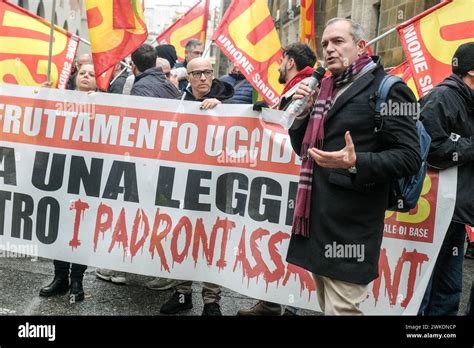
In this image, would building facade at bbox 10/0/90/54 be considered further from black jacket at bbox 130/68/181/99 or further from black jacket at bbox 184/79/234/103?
black jacket at bbox 184/79/234/103

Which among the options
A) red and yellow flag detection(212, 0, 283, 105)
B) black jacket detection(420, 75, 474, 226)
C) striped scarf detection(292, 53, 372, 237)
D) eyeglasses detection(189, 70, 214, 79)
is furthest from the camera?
red and yellow flag detection(212, 0, 283, 105)

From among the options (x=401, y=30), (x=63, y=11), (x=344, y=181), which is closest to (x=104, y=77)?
(x=401, y=30)

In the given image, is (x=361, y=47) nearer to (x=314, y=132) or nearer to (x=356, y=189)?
(x=314, y=132)

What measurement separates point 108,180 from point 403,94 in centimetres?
247

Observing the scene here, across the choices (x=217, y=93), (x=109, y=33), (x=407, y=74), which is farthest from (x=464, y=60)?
(x=109, y=33)

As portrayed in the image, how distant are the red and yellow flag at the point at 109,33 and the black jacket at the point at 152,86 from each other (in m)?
0.23

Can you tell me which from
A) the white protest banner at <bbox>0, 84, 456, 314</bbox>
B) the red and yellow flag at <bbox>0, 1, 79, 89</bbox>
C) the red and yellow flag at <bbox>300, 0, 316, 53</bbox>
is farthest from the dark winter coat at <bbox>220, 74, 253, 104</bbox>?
the white protest banner at <bbox>0, 84, 456, 314</bbox>

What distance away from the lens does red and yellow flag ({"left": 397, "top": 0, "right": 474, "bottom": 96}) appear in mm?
5020

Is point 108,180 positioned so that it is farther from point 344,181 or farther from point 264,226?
point 344,181

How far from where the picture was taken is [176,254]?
460cm

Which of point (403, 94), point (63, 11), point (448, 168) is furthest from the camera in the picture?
point (63, 11)

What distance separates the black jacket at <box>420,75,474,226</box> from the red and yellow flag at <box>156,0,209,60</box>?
589 cm

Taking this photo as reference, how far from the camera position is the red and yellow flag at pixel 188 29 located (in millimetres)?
9477

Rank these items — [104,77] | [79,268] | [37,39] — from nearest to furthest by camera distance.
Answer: [79,268], [104,77], [37,39]
